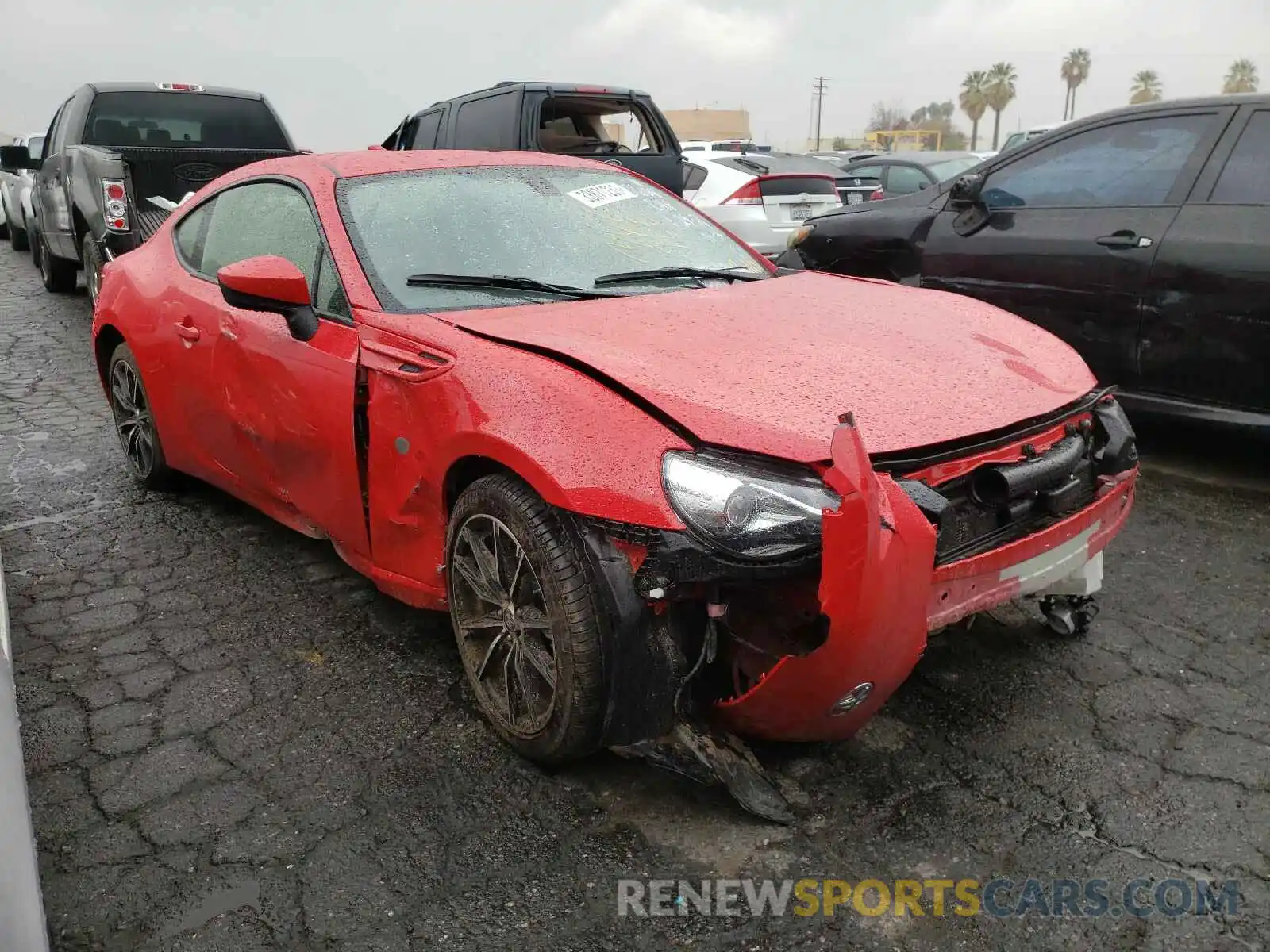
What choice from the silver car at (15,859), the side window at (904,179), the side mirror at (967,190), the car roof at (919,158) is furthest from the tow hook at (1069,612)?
the car roof at (919,158)

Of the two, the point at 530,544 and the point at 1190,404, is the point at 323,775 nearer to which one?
the point at 530,544

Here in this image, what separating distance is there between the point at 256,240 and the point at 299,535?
46.8 inches

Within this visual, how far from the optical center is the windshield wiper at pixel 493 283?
9.73 ft

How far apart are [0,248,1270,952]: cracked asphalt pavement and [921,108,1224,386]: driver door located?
138 centimetres

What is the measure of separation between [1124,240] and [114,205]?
20.8ft

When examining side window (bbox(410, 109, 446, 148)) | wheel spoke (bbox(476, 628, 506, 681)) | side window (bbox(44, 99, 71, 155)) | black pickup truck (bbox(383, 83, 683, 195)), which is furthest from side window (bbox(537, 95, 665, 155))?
wheel spoke (bbox(476, 628, 506, 681))

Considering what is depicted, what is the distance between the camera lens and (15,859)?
1502 mm

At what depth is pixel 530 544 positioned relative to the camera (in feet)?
7.50

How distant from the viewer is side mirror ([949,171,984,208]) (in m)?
5.25

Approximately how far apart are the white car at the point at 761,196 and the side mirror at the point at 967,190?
137 inches

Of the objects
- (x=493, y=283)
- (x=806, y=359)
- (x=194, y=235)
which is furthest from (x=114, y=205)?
(x=806, y=359)

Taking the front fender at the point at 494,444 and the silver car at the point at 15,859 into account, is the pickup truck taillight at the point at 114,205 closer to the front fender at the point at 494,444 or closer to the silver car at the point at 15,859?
the front fender at the point at 494,444

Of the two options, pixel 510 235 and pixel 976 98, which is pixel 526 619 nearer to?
pixel 510 235

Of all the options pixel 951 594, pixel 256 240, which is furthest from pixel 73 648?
pixel 951 594
